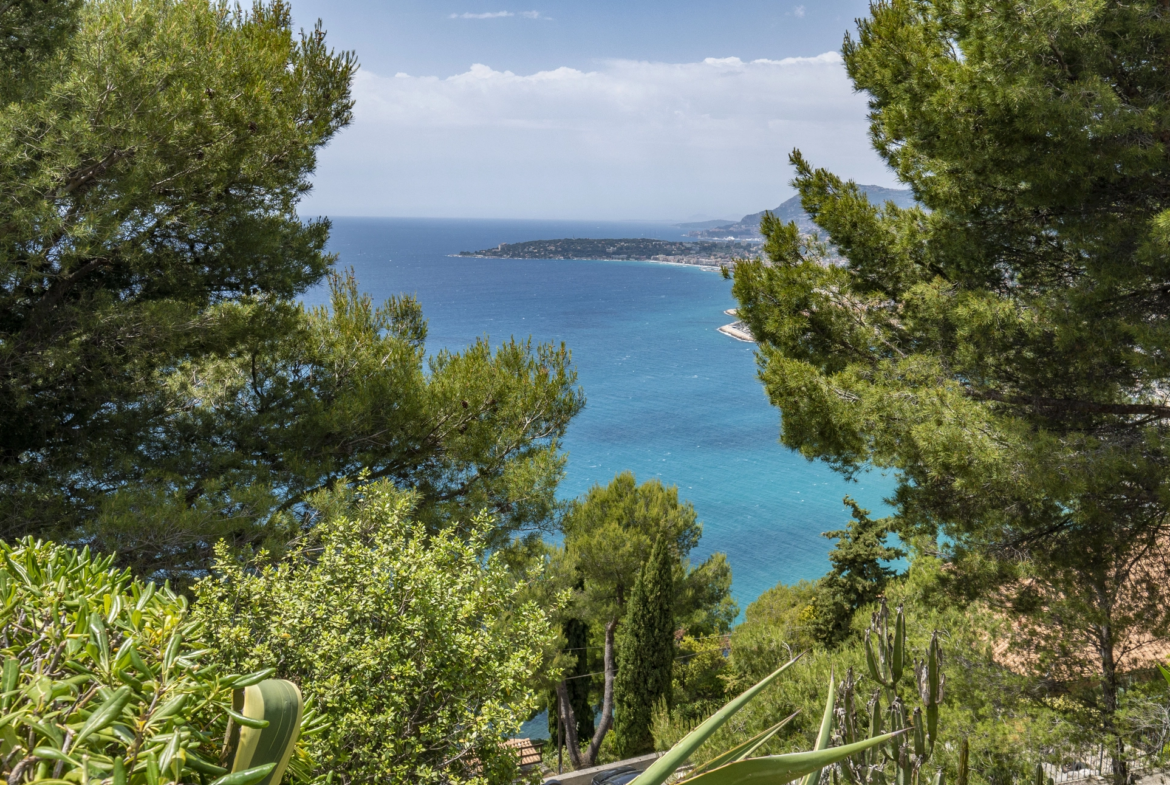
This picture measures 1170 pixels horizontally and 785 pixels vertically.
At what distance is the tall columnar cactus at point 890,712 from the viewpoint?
66.7 inches

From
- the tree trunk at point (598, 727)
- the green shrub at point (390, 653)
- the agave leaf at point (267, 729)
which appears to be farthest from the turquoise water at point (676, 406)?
the tree trunk at point (598, 727)

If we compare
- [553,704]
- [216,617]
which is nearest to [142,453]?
[216,617]

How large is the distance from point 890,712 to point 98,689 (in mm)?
1738

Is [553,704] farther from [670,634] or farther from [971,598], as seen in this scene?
[971,598]

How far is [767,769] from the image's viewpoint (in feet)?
2.24

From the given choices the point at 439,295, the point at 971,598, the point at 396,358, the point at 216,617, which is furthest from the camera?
the point at 439,295

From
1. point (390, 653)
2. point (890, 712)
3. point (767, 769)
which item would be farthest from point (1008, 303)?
point (767, 769)

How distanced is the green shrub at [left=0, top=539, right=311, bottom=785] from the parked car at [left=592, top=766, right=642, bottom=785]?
8.70 metres

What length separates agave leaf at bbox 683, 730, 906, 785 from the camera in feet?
2.20

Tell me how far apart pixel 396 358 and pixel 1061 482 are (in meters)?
4.82

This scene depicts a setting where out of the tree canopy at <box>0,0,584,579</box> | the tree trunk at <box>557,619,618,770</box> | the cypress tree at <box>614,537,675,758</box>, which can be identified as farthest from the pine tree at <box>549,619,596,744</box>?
the tree canopy at <box>0,0,584,579</box>

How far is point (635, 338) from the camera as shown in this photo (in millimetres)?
51031

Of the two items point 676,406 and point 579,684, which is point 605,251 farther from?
point 579,684

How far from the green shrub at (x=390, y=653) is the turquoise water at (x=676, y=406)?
12.1 ft
